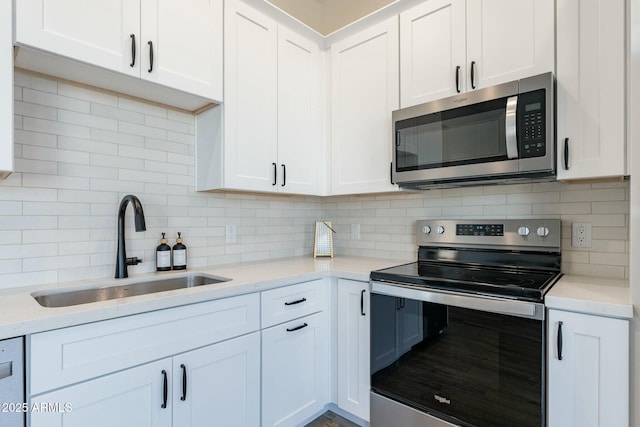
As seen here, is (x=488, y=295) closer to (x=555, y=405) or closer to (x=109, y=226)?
(x=555, y=405)

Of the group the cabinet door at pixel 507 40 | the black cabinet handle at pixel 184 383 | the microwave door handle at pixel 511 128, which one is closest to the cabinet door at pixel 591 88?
the cabinet door at pixel 507 40

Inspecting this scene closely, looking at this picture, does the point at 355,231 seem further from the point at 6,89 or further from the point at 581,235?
the point at 6,89

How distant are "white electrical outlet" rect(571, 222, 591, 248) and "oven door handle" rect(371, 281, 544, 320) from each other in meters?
0.66

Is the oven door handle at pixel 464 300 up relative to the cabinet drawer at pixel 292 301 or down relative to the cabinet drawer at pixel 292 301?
up

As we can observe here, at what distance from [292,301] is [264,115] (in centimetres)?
113

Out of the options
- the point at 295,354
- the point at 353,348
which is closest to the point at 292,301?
the point at 295,354

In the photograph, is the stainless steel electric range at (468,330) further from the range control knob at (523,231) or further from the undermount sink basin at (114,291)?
the undermount sink basin at (114,291)

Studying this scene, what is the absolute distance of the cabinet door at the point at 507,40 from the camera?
152 centimetres

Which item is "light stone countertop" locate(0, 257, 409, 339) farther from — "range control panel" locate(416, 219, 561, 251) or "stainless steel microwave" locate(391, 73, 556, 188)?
"stainless steel microwave" locate(391, 73, 556, 188)

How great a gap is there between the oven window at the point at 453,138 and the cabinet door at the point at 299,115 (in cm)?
65

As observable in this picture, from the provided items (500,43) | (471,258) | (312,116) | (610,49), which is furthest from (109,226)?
(610,49)

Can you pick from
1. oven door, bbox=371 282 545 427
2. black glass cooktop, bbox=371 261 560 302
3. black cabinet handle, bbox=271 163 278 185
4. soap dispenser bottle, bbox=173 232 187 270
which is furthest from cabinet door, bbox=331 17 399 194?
soap dispenser bottle, bbox=173 232 187 270

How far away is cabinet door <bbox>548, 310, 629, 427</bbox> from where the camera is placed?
1140 mm

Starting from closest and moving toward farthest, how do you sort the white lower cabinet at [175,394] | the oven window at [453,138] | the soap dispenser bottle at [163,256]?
the white lower cabinet at [175,394], the oven window at [453,138], the soap dispenser bottle at [163,256]
